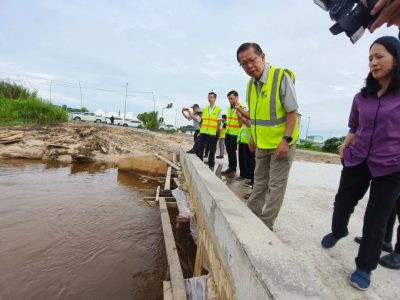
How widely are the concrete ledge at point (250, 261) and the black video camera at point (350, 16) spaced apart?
1.47 m

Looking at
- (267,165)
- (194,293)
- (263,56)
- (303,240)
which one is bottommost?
(194,293)

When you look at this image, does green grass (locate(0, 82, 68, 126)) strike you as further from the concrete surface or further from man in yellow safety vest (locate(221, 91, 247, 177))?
the concrete surface

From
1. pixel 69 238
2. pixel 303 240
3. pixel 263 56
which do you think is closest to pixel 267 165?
pixel 303 240

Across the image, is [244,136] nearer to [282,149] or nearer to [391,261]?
[282,149]

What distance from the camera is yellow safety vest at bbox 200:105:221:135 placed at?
6773mm

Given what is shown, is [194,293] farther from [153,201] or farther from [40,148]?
[40,148]

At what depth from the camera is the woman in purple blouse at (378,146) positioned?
1980 millimetres

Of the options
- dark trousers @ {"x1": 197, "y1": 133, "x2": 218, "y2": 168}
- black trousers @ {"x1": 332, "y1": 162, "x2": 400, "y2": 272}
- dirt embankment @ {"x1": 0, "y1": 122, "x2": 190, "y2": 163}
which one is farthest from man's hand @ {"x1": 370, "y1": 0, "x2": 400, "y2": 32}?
dirt embankment @ {"x1": 0, "y1": 122, "x2": 190, "y2": 163}

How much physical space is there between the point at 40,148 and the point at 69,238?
8.59 meters

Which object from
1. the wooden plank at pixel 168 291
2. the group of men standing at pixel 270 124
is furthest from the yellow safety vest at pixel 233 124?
the wooden plank at pixel 168 291

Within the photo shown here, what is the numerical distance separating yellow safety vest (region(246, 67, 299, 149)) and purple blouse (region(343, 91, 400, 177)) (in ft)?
2.23

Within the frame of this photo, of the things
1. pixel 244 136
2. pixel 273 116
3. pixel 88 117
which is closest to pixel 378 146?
pixel 273 116

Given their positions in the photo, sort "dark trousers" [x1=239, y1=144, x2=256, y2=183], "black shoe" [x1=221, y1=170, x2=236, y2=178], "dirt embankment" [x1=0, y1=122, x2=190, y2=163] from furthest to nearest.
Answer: "dirt embankment" [x1=0, y1=122, x2=190, y2=163] → "black shoe" [x1=221, y1=170, x2=236, y2=178] → "dark trousers" [x1=239, y1=144, x2=256, y2=183]

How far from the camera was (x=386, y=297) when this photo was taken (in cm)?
199
